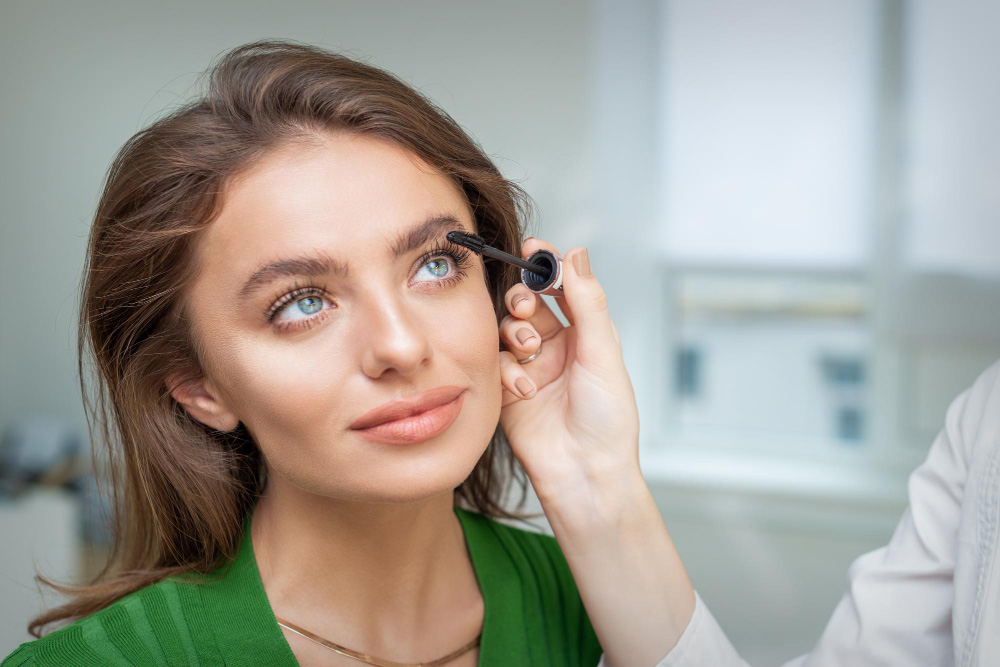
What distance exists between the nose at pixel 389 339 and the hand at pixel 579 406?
0.22 m

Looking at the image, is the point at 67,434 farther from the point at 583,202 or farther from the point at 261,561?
the point at 261,561

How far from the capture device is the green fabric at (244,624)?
0.89 m

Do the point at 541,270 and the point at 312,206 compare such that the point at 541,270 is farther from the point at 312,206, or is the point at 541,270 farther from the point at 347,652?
the point at 347,652

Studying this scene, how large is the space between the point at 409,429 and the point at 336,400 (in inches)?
3.2

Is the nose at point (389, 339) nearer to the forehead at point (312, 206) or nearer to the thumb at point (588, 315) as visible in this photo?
the forehead at point (312, 206)

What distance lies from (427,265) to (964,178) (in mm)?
2043

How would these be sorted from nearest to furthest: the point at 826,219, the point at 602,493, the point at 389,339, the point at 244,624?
the point at 389,339
the point at 244,624
the point at 602,493
the point at 826,219

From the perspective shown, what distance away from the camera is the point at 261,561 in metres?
1.01

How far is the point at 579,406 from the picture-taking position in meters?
1.07

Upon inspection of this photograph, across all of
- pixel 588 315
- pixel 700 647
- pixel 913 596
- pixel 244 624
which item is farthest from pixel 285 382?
A: pixel 913 596

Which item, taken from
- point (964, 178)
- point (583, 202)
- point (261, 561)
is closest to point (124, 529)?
point (261, 561)

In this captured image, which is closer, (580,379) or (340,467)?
(340,467)

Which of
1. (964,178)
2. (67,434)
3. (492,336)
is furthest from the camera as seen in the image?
(67,434)

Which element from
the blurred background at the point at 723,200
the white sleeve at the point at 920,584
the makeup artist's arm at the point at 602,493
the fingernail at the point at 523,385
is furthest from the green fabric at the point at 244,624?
the blurred background at the point at 723,200
